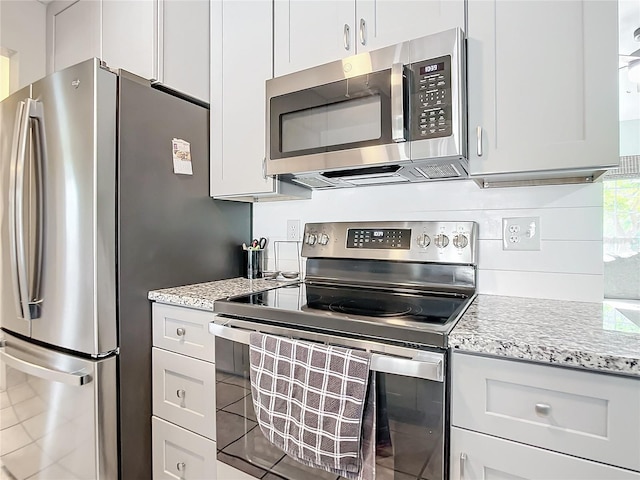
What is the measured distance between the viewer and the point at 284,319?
3.72ft

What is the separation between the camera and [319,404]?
998mm

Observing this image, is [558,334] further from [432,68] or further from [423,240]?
[432,68]

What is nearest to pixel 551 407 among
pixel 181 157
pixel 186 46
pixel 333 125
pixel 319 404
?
pixel 319 404

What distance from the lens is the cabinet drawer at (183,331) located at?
136 centimetres

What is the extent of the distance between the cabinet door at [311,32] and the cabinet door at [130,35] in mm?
581

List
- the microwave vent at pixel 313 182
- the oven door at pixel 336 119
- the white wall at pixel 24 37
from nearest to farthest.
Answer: the oven door at pixel 336 119, the microwave vent at pixel 313 182, the white wall at pixel 24 37

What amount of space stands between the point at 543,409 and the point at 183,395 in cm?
125

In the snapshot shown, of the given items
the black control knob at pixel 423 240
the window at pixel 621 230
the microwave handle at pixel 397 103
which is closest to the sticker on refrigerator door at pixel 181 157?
the microwave handle at pixel 397 103

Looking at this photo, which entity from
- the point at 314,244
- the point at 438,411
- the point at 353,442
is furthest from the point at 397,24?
the point at 353,442

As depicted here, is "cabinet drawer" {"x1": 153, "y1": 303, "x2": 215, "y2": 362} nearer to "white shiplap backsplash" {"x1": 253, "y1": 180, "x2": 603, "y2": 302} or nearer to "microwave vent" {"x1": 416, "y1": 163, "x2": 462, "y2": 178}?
"white shiplap backsplash" {"x1": 253, "y1": 180, "x2": 603, "y2": 302}

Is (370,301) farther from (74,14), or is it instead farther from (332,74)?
(74,14)

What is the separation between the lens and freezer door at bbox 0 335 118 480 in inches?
52.2

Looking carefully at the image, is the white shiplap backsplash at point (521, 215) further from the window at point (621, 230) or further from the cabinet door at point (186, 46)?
the cabinet door at point (186, 46)

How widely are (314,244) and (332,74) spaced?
0.77 meters
